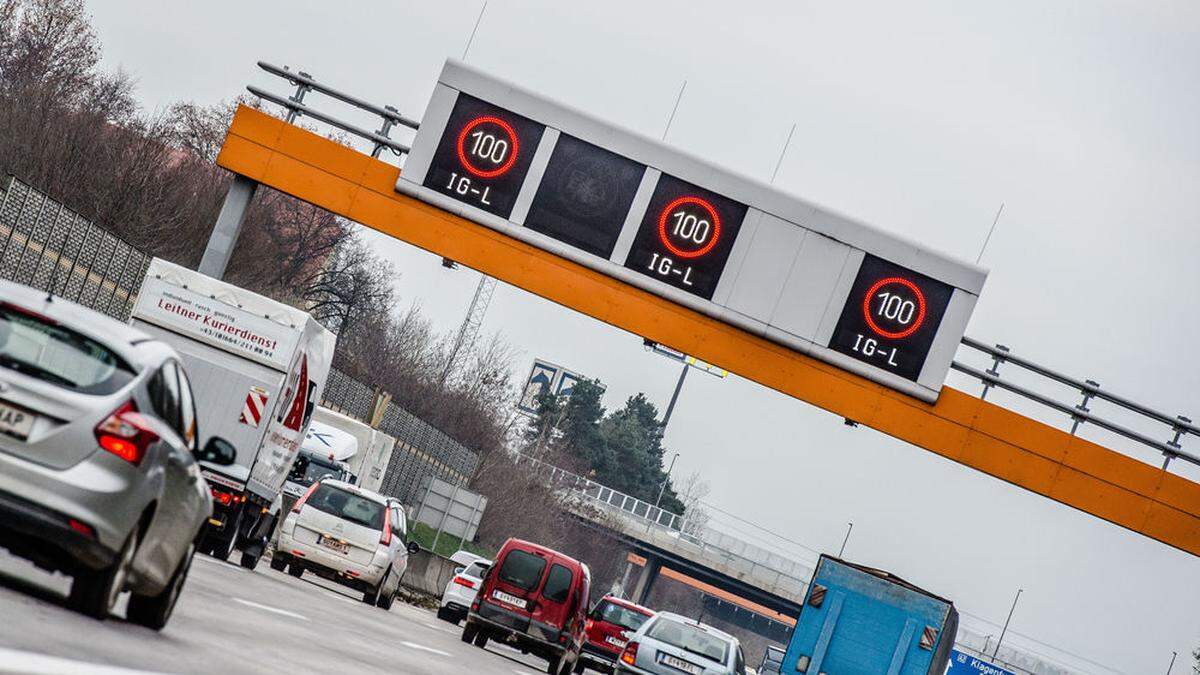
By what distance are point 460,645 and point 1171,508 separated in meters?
9.43

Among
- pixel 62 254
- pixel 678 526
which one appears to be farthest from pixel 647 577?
pixel 62 254

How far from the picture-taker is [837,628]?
2928 centimetres

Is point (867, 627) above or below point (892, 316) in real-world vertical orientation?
below

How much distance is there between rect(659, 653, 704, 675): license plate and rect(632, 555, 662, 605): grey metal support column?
3667 inches

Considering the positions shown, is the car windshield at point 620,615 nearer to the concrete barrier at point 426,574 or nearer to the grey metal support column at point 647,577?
the concrete barrier at point 426,574

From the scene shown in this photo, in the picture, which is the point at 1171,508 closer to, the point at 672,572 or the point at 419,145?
the point at 419,145

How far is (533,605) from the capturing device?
30531 mm

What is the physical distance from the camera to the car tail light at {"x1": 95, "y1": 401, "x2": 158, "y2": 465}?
10609mm

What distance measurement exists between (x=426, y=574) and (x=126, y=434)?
3555 cm

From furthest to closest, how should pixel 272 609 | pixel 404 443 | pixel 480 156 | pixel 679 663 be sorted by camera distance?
pixel 404 443, pixel 480 156, pixel 679 663, pixel 272 609

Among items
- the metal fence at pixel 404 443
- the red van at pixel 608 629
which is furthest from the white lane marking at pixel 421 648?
the metal fence at pixel 404 443

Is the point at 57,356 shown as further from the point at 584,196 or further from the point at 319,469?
the point at 319,469

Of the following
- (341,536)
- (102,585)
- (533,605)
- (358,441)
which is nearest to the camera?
(102,585)

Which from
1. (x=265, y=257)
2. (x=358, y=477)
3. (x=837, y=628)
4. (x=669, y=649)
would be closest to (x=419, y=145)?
(x=669, y=649)
